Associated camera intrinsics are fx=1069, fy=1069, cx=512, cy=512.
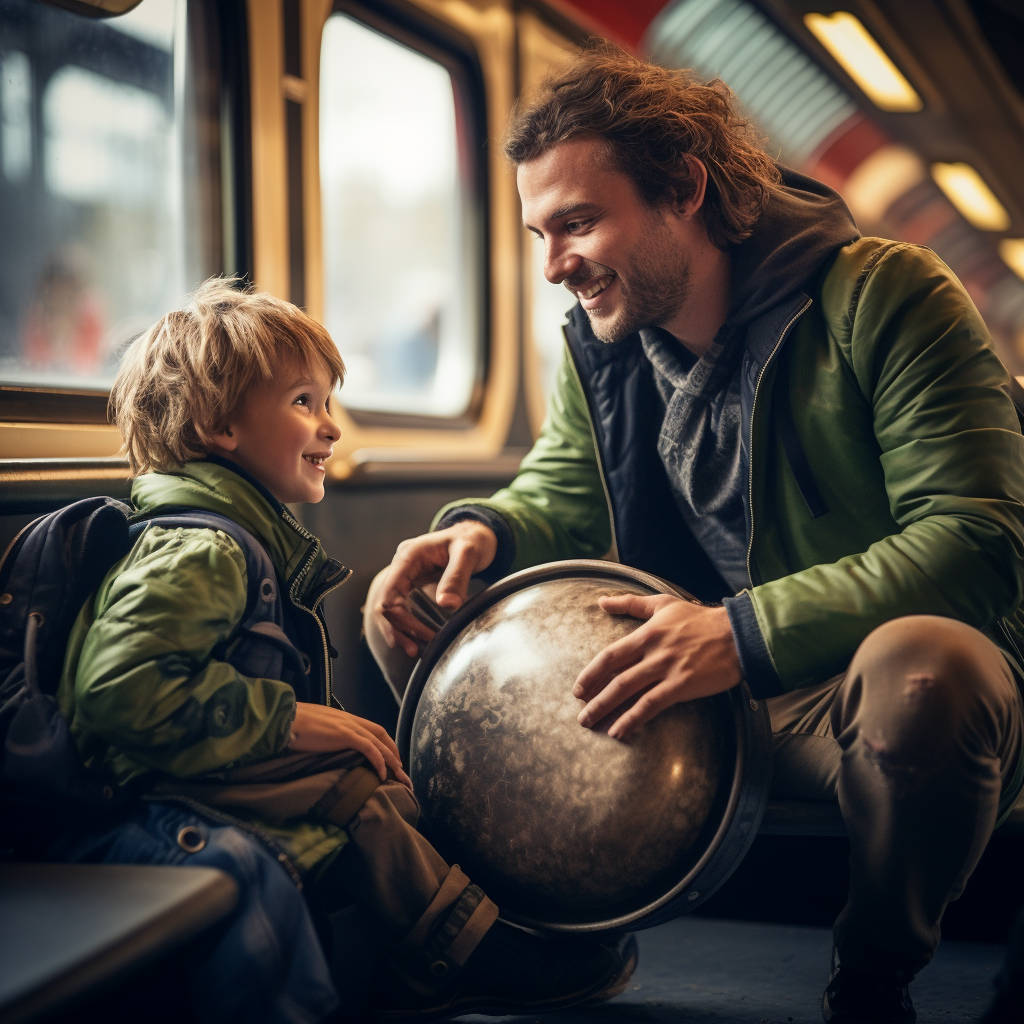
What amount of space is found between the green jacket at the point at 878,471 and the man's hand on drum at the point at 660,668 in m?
0.04

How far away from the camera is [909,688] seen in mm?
1442

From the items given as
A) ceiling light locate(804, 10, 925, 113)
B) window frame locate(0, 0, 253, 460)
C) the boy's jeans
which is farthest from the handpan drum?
ceiling light locate(804, 10, 925, 113)

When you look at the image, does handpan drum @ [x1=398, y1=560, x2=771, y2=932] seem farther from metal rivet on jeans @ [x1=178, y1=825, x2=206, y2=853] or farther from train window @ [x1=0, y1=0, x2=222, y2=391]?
train window @ [x1=0, y1=0, x2=222, y2=391]

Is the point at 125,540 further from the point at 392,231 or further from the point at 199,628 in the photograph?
the point at 392,231

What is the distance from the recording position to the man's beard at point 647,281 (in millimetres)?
1941

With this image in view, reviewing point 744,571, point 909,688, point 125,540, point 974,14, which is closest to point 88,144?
point 125,540

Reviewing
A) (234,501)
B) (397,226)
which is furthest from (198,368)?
(397,226)

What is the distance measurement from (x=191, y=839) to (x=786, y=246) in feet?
4.40

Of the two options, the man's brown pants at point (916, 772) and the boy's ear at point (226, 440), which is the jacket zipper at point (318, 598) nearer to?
the boy's ear at point (226, 440)

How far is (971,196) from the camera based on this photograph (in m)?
9.32

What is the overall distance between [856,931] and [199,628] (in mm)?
990

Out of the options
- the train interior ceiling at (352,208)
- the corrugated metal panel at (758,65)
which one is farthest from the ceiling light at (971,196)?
the train interior ceiling at (352,208)

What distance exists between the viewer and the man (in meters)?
1.47

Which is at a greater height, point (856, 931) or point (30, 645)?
point (30, 645)
